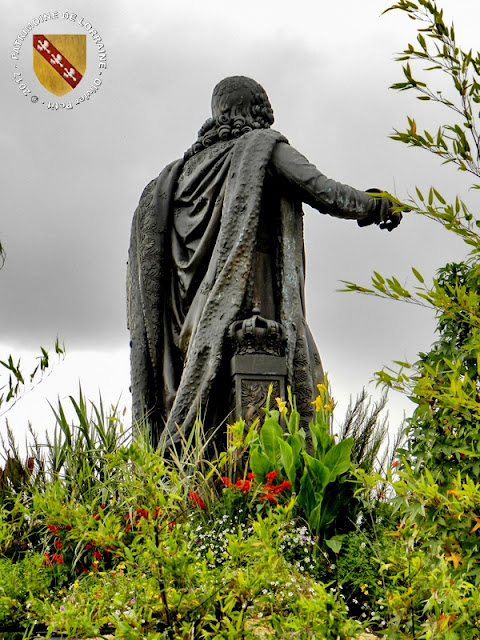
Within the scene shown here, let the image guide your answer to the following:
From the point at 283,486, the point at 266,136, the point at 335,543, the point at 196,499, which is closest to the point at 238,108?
the point at 266,136

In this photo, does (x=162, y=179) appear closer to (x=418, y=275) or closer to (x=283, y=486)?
(x=283, y=486)

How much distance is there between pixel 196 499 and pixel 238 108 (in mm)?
3036

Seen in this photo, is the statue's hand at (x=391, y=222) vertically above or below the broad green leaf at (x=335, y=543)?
above

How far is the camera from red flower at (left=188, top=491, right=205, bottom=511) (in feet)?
19.5

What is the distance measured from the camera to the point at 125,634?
11.2 feet

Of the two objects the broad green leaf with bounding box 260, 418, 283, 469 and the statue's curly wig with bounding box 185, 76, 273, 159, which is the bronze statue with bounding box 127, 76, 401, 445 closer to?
the statue's curly wig with bounding box 185, 76, 273, 159

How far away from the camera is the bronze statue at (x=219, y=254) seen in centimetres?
700

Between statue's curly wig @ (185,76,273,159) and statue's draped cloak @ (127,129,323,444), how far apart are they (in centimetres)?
15

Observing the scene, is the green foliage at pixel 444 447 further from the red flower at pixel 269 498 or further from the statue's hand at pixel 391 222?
the statue's hand at pixel 391 222

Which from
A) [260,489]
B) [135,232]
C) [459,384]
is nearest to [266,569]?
[459,384]

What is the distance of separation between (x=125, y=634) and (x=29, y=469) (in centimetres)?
405

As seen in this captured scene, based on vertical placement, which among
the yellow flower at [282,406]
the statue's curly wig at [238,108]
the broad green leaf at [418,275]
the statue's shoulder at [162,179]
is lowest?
the yellow flower at [282,406]

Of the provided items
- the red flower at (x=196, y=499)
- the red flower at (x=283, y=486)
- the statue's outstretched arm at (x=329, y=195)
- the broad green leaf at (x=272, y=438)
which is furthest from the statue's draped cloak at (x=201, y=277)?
the red flower at (x=283, y=486)

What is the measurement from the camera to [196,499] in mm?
6004
